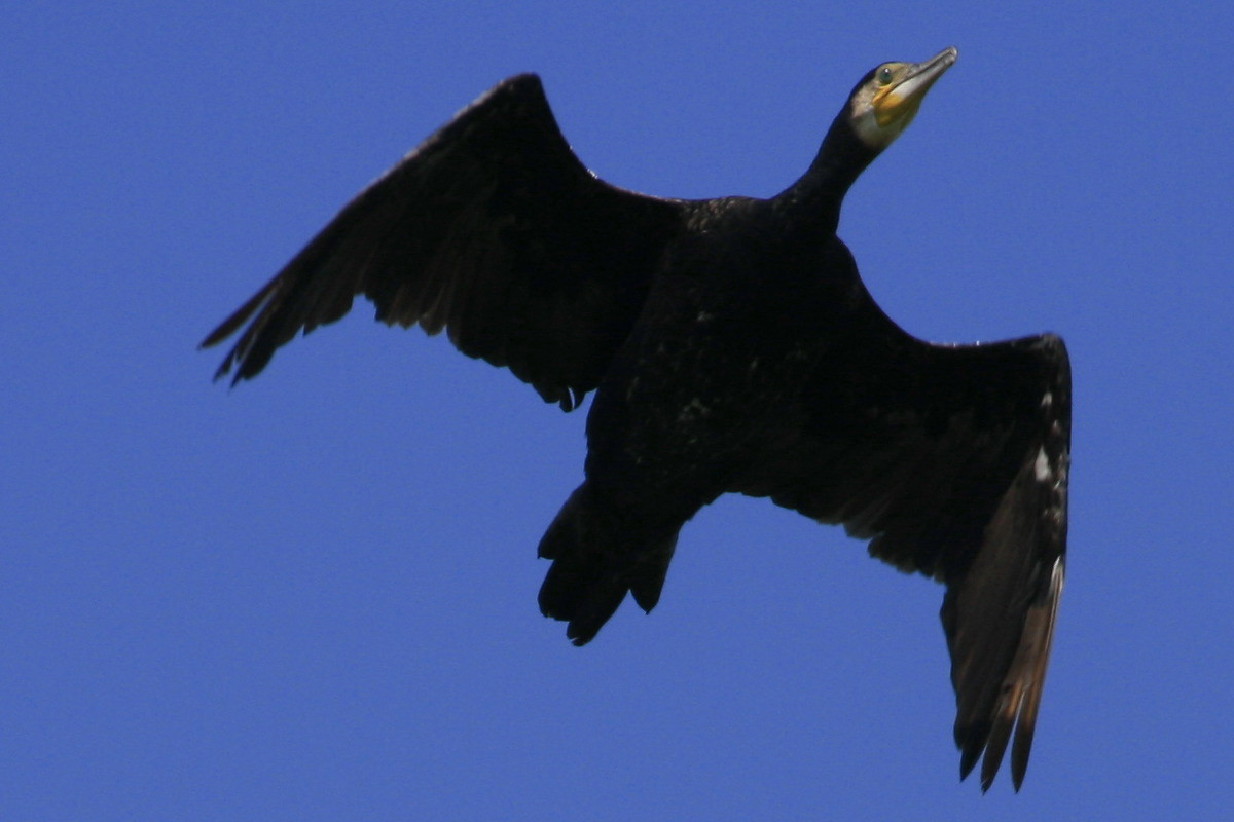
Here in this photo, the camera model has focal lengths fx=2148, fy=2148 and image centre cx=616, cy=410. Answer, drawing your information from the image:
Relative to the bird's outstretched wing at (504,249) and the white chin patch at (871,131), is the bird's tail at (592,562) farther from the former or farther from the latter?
the white chin patch at (871,131)

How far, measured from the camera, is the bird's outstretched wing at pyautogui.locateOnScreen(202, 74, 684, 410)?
842 centimetres

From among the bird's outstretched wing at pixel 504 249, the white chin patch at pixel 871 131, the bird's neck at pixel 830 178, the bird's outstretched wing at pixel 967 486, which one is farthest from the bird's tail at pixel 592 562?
the white chin patch at pixel 871 131

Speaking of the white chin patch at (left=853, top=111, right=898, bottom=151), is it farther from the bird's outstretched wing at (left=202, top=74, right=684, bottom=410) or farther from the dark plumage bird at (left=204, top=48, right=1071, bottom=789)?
A: the bird's outstretched wing at (left=202, top=74, right=684, bottom=410)

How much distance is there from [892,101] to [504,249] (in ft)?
5.67

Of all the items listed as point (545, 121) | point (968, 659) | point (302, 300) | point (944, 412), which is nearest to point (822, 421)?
point (944, 412)

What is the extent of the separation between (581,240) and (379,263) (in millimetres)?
886

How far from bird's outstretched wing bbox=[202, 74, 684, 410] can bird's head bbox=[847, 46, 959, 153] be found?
85cm

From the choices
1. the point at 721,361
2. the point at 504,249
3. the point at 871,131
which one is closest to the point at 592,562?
the point at 721,361

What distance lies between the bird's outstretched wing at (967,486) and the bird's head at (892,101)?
35.8 inches

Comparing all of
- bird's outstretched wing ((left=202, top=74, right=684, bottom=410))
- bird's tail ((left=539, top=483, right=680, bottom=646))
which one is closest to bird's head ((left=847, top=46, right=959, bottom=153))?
bird's outstretched wing ((left=202, top=74, right=684, bottom=410))

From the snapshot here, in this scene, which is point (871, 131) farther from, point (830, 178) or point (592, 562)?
point (592, 562)

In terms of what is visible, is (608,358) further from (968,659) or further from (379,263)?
(968,659)

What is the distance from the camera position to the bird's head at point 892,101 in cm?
881

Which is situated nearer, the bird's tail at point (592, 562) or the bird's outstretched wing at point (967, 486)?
the bird's tail at point (592, 562)
